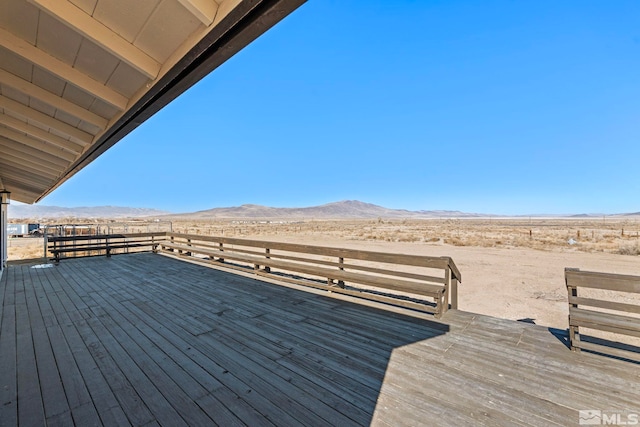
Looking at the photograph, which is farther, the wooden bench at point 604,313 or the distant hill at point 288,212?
the distant hill at point 288,212

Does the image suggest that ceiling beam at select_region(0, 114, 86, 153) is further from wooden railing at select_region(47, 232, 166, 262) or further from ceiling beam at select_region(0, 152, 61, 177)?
wooden railing at select_region(47, 232, 166, 262)

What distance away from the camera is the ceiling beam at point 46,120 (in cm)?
294

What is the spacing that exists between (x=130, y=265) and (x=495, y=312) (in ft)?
30.4

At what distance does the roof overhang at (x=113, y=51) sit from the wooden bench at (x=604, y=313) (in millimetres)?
3454

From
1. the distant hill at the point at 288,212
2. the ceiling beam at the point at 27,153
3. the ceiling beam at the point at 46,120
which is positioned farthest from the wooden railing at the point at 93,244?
the distant hill at the point at 288,212

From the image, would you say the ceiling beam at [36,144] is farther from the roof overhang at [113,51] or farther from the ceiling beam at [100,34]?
the ceiling beam at [100,34]

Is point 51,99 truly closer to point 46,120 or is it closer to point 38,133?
point 46,120

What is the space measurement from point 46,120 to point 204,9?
10.2 ft

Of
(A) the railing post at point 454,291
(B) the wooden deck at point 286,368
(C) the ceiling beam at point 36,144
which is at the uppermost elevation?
(C) the ceiling beam at point 36,144

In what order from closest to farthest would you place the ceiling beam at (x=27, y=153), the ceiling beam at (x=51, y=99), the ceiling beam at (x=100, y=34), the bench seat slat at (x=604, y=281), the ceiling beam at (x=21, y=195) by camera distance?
1. the ceiling beam at (x=100, y=34)
2. the ceiling beam at (x=51, y=99)
3. the bench seat slat at (x=604, y=281)
4. the ceiling beam at (x=27, y=153)
5. the ceiling beam at (x=21, y=195)

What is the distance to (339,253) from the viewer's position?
496 cm

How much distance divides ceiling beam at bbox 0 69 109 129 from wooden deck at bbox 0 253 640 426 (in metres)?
2.47

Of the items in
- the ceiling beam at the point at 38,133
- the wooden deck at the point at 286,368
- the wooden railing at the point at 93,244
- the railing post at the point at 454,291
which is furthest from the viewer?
the wooden railing at the point at 93,244

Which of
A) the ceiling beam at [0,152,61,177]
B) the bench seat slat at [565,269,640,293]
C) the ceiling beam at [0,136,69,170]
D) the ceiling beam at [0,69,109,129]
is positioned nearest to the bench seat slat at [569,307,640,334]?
the bench seat slat at [565,269,640,293]
